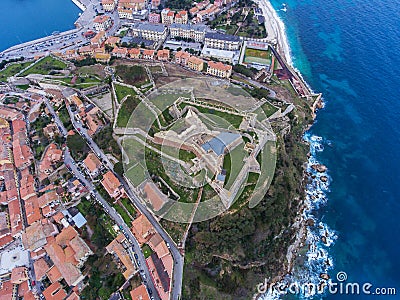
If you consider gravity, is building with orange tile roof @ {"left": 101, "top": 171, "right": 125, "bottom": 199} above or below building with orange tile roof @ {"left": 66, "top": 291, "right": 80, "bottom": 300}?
above

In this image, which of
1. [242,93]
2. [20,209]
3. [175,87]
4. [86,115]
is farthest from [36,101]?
[242,93]

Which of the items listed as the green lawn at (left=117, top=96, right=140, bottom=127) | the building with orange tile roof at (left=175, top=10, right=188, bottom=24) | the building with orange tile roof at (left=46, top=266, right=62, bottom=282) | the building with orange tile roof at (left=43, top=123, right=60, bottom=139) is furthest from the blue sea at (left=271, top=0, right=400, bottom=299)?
the building with orange tile roof at (left=43, top=123, right=60, bottom=139)

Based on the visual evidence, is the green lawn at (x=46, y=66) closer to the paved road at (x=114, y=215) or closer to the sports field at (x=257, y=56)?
the paved road at (x=114, y=215)

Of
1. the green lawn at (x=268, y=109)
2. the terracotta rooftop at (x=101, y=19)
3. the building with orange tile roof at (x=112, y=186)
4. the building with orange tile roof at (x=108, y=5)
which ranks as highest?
the building with orange tile roof at (x=108, y=5)

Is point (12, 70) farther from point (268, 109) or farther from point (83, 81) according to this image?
point (268, 109)

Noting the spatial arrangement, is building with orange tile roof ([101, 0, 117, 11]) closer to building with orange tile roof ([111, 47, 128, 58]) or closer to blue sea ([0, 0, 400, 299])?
Answer: blue sea ([0, 0, 400, 299])

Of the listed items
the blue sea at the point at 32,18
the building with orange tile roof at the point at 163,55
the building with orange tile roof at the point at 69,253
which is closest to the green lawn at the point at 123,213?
the building with orange tile roof at the point at 69,253
